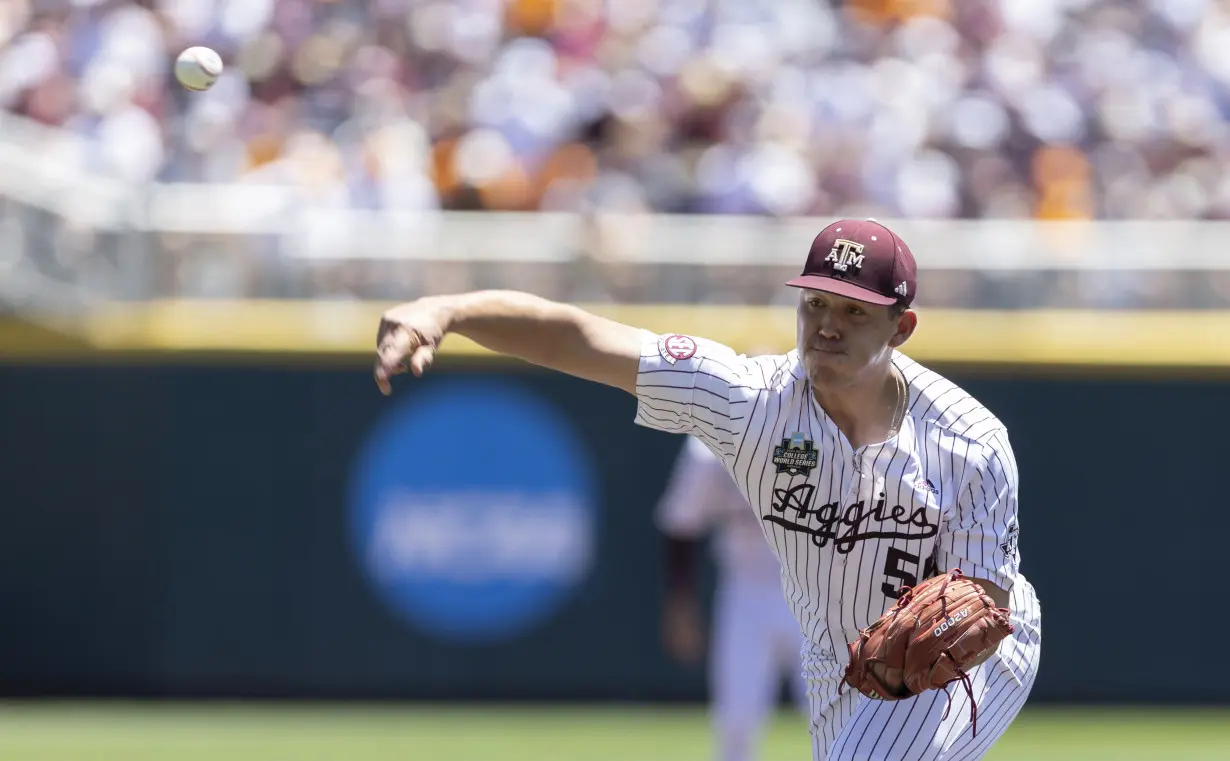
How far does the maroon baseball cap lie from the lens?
15.7ft

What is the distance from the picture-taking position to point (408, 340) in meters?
4.39

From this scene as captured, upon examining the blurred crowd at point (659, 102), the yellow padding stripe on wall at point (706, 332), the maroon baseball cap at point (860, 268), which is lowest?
the maroon baseball cap at point (860, 268)

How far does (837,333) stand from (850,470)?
366 millimetres

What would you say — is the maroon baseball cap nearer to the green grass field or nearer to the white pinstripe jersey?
the white pinstripe jersey

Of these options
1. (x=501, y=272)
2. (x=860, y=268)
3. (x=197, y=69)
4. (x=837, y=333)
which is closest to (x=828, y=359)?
(x=837, y=333)

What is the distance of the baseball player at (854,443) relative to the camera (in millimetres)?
4852

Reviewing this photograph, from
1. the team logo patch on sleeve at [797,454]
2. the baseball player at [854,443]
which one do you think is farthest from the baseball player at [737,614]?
the team logo patch on sleeve at [797,454]

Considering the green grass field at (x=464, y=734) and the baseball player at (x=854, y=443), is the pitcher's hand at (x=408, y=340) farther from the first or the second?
the green grass field at (x=464, y=734)

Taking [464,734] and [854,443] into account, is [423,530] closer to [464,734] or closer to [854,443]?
[464,734]

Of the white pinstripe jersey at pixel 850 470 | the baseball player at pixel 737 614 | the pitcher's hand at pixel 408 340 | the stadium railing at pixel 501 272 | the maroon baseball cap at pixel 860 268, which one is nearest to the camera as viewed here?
the pitcher's hand at pixel 408 340

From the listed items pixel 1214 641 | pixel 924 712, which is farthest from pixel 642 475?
pixel 924 712

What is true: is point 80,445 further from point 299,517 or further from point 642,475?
point 642,475

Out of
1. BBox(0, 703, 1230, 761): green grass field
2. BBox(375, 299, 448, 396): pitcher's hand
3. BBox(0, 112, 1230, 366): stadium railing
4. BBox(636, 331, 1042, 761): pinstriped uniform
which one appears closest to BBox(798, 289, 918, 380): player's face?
BBox(636, 331, 1042, 761): pinstriped uniform

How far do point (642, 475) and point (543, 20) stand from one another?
4.17 meters
